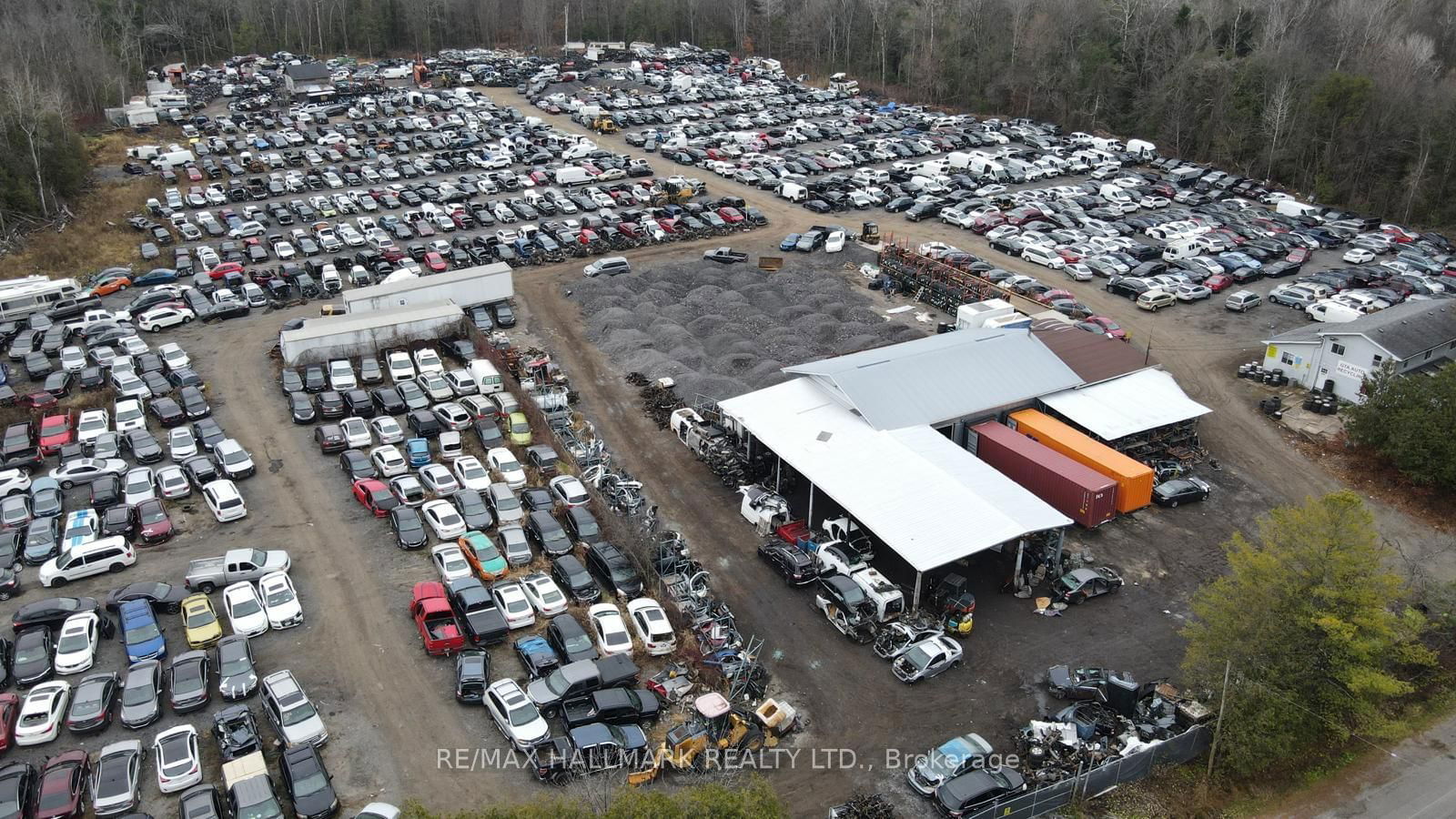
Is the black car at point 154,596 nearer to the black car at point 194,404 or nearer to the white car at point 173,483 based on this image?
the white car at point 173,483

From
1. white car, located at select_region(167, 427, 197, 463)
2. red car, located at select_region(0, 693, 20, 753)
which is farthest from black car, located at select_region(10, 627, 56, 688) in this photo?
white car, located at select_region(167, 427, 197, 463)

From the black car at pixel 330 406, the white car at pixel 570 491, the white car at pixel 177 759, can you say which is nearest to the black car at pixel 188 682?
the white car at pixel 177 759

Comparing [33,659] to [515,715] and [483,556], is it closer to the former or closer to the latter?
[483,556]

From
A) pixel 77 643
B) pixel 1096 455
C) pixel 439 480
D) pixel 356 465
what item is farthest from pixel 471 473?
pixel 1096 455

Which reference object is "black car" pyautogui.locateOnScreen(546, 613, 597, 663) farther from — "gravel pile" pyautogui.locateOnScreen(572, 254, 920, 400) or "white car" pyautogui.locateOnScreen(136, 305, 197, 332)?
"white car" pyautogui.locateOnScreen(136, 305, 197, 332)

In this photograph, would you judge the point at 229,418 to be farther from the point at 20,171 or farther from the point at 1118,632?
the point at 20,171

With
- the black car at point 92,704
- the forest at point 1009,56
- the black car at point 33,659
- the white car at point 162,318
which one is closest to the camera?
the black car at point 92,704

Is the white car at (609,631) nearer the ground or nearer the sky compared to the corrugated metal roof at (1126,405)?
nearer the ground
